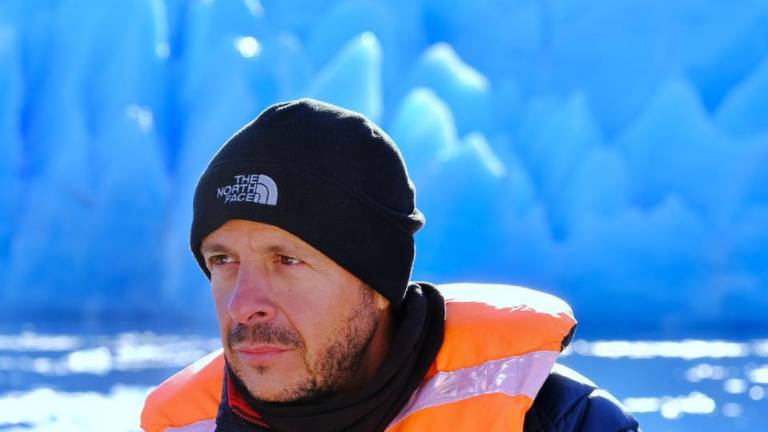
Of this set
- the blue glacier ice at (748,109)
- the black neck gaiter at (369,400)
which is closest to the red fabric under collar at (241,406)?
the black neck gaiter at (369,400)

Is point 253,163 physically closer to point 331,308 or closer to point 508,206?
point 331,308

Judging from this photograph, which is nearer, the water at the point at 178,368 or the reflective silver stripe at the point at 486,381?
the reflective silver stripe at the point at 486,381

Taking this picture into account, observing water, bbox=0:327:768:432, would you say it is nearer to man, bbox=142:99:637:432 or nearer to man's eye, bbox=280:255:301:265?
man, bbox=142:99:637:432

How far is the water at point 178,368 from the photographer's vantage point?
5406 millimetres

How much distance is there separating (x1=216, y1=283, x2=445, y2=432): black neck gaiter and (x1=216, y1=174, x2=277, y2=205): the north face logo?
18cm

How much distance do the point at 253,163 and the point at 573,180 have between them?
942 centimetres

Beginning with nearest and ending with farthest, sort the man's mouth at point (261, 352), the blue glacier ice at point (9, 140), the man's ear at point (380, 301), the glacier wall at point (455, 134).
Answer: the man's mouth at point (261, 352) → the man's ear at point (380, 301) → the glacier wall at point (455, 134) → the blue glacier ice at point (9, 140)

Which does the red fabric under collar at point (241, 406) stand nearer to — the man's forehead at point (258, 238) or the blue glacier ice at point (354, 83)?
the man's forehead at point (258, 238)

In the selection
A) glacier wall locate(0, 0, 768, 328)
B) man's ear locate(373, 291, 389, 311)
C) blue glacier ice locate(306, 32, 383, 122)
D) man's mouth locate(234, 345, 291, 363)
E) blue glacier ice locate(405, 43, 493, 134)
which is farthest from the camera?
blue glacier ice locate(405, 43, 493, 134)

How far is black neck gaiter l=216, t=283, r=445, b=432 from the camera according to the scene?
3.43 ft

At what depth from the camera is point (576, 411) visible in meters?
1.08

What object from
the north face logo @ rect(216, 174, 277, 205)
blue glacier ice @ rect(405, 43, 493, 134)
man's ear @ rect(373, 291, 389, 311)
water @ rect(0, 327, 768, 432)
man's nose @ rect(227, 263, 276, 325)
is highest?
blue glacier ice @ rect(405, 43, 493, 134)

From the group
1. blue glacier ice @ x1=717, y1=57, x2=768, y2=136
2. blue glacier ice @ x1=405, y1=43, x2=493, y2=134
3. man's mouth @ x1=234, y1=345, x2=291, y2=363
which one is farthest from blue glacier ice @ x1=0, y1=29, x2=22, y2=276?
man's mouth @ x1=234, y1=345, x2=291, y2=363

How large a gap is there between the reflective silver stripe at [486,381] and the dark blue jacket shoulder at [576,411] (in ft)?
0.09
